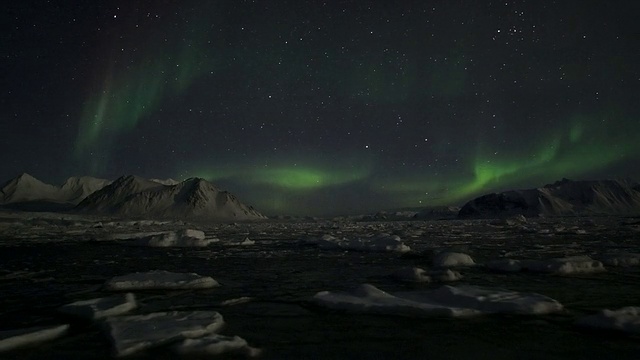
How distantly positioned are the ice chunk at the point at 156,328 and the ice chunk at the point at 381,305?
2219 mm

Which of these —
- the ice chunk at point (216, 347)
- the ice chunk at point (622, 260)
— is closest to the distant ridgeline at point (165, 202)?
the ice chunk at point (622, 260)

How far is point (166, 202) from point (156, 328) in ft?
588

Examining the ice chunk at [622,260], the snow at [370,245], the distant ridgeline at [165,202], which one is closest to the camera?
the ice chunk at [622,260]

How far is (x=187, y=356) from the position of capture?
4844 mm

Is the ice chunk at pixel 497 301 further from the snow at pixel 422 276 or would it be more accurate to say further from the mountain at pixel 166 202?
the mountain at pixel 166 202

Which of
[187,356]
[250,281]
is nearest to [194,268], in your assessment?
[250,281]

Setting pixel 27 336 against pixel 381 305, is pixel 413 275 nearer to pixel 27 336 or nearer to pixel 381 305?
pixel 381 305

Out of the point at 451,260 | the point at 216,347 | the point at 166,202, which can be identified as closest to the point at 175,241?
the point at 451,260

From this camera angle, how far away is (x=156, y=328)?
588 centimetres

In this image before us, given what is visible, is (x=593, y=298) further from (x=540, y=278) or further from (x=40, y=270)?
(x=40, y=270)

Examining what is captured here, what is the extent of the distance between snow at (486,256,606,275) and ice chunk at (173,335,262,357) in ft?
31.1

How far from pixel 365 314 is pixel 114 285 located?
6.47 metres

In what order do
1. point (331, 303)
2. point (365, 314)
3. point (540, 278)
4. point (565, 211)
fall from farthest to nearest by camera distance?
1. point (565, 211)
2. point (540, 278)
3. point (331, 303)
4. point (365, 314)

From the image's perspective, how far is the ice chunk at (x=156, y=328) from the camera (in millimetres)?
5232
